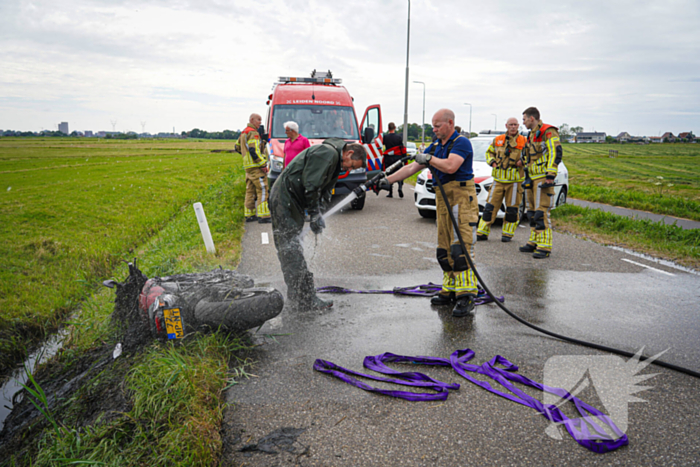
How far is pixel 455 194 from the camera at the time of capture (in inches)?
189

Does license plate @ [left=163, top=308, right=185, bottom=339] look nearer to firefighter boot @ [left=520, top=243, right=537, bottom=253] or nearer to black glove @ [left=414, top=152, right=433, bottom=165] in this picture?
black glove @ [left=414, top=152, right=433, bottom=165]

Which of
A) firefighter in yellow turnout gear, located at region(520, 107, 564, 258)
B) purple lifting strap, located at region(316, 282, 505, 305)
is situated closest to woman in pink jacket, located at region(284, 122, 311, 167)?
firefighter in yellow turnout gear, located at region(520, 107, 564, 258)

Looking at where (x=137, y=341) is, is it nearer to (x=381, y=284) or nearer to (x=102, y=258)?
(x=381, y=284)

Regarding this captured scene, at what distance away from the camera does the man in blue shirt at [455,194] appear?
466 centimetres

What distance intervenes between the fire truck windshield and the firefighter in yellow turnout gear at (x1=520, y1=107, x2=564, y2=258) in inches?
189

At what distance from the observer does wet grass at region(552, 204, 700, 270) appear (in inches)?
288

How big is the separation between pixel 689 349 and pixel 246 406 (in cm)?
379

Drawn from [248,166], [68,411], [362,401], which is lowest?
[68,411]

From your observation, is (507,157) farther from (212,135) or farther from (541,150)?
(212,135)

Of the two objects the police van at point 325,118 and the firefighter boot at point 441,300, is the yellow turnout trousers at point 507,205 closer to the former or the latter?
the police van at point 325,118

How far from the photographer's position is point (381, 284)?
592 cm

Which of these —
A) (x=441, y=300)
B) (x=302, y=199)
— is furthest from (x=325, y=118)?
(x=441, y=300)

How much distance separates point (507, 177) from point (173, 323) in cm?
641

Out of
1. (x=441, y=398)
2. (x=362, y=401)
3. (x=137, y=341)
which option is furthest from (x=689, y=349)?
(x=137, y=341)
